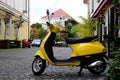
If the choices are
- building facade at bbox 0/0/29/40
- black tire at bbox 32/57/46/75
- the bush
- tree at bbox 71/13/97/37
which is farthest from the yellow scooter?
building facade at bbox 0/0/29/40

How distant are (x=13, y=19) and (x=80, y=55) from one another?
3531 centimetres

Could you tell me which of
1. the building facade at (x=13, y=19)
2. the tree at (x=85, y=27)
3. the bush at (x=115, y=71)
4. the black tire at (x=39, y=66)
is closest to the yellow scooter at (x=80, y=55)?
the black tire at (x=39, y=66)

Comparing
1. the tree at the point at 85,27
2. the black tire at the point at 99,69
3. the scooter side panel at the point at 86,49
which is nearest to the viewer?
the scooter side panel at the point at 86,49

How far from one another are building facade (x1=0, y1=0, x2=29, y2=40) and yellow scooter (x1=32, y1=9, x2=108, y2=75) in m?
28.6

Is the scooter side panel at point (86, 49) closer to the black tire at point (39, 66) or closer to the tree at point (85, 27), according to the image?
the black tire at point (39, 66)

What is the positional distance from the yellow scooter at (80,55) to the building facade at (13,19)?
28.6m

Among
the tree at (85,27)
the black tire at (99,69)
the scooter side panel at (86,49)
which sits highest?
the tree at (85,27)

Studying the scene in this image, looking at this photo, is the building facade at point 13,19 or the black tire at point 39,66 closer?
the black tire at point 39,66

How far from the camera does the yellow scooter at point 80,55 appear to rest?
9594mm

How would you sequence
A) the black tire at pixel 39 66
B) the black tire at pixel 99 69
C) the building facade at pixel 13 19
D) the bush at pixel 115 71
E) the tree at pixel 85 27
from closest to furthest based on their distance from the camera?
1. the bush at pixel 115 71
2. the black tire at pixel 99 69
3. the black tire at pixel 39 66
4. the tree at pixel 85 27
5. the building facade at pixel 13 19

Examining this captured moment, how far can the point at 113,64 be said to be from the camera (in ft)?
22.2

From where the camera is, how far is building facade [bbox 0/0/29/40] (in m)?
38.9

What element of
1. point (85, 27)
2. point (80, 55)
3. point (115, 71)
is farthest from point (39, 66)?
point (85, 27)

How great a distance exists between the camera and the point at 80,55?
378 inches
